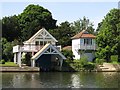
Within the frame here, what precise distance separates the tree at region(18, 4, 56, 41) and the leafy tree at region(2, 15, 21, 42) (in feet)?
5.06

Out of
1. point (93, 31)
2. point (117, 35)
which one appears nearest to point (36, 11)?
point (93, 31)

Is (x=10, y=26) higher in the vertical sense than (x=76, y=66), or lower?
higher

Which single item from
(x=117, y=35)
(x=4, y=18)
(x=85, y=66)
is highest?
(x=4, y=18)

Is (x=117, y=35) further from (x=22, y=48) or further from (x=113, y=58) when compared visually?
(x=22, y=48)

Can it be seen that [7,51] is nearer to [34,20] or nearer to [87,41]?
[87,41]

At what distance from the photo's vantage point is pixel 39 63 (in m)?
56.9

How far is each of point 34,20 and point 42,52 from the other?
30.0 metres

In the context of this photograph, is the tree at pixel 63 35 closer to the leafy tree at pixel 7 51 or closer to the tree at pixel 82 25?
the leafy tree at pixel 7 51

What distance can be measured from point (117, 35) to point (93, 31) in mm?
39687

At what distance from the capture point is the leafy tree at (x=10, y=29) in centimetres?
7616

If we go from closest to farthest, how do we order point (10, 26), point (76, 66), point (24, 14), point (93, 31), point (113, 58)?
point (76, 66) → point (113, 58) → point (10, 26) → point (24, 14) → point (93, 31)

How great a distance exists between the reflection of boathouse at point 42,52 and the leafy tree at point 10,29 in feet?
50.0

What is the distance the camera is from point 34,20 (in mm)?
84062

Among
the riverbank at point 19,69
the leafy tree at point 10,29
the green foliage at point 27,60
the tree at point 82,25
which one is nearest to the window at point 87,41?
the green foliage at point 27,60
